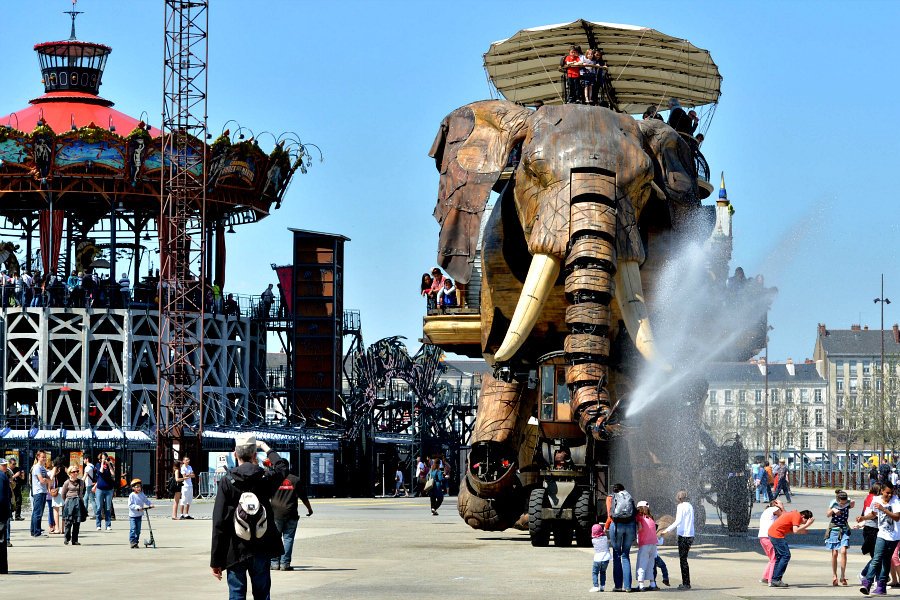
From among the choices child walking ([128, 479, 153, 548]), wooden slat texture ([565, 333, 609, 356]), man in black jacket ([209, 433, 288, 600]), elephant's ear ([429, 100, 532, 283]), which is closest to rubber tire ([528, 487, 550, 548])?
wooden slat texture ([565, 333, 609, 356])

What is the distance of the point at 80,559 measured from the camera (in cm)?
1995

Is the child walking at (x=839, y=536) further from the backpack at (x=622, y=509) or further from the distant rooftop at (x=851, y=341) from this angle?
the distant rooftop at (x=851, y=341)

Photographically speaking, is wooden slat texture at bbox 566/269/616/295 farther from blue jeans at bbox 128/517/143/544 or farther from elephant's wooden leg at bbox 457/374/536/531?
blue jeans at bbox 128/517/143/544

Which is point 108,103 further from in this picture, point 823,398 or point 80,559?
point 823,398

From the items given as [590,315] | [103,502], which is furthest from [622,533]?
[103,502]

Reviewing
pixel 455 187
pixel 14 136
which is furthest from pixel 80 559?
pixel 14 136

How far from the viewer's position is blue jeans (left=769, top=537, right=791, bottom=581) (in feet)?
55.7

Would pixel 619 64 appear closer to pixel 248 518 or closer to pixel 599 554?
pixel 599 554

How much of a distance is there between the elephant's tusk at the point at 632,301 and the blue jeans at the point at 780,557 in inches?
139

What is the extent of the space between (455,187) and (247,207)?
3680 cm

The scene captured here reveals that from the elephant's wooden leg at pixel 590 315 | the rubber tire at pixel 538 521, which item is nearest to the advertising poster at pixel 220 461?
the rubber tire at pixel 538 521

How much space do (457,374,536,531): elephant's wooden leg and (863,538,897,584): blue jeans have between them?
22.5 ft

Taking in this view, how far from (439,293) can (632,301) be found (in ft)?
26.2

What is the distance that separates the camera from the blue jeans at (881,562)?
55.2 ft
